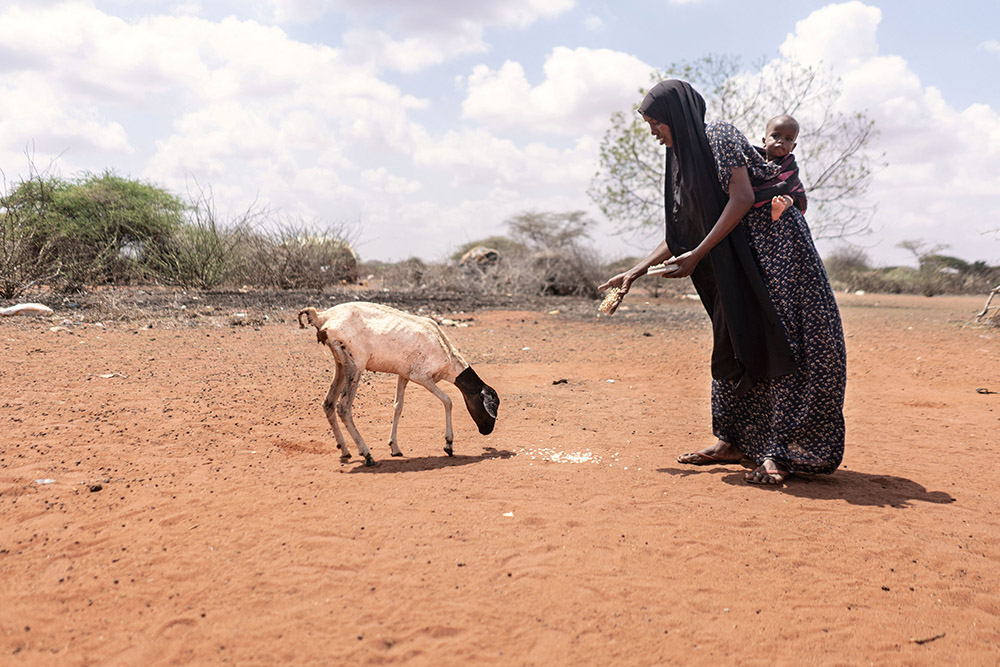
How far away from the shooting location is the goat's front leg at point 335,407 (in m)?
4.17

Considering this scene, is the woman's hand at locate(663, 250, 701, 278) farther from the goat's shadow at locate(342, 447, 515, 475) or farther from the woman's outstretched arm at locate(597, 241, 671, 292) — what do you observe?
the goat's shadow at locate(342, 447, 515, 475)

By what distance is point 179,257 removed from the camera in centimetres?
1514

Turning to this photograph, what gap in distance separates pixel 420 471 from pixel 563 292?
16689 millimetres

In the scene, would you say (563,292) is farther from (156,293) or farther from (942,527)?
(942,527)

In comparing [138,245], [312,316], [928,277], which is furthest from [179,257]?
[928,277]

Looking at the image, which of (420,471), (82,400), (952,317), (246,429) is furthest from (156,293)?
(952,317)

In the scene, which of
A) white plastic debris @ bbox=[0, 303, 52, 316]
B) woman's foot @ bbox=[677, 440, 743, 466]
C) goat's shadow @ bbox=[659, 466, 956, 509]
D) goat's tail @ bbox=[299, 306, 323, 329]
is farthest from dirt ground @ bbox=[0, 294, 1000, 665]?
white plastic debris @ bbox=[0, 303, 52, 316]

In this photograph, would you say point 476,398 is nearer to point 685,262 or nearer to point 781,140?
point 685,262

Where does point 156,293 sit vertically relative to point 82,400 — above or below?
above

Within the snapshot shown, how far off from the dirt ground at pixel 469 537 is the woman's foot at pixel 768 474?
8 cm

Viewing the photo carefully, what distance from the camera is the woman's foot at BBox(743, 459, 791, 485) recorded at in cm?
364

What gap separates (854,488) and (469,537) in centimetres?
230

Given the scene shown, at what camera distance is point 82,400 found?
5.20 metres

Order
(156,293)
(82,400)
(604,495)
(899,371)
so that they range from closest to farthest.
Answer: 1. (604,495)
2. (82,400)
3. (899,371)
4. (156,293)
